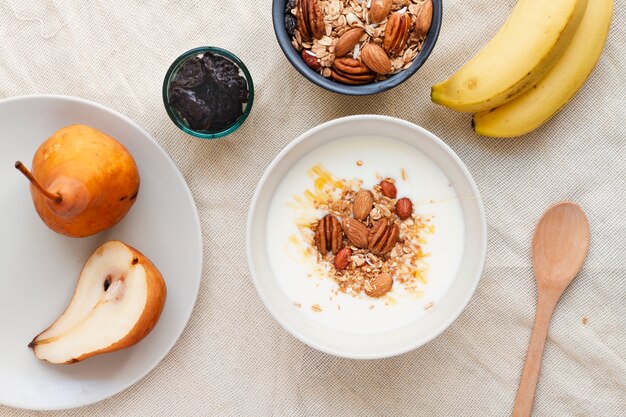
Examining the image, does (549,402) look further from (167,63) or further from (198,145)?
(167,63)

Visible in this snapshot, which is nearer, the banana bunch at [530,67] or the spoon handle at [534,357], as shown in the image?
the banana bunch at [530,67]

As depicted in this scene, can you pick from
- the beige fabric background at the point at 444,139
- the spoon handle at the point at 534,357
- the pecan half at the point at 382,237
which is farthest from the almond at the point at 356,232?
the spoon handle at the point at 534,357

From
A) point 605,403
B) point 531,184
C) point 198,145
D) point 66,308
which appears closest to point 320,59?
point 198,145

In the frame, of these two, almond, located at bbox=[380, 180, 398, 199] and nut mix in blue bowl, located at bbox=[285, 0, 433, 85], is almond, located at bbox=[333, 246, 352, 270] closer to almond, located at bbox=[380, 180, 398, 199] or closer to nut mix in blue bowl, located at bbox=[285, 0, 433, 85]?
almond, located at bbox=[380, 180, 398, 199]

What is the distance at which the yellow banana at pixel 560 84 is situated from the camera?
79 cm

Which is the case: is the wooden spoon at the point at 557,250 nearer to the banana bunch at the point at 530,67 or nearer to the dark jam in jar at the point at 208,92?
the banana bunch at the point at 530,67

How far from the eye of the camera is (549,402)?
891 millimetres

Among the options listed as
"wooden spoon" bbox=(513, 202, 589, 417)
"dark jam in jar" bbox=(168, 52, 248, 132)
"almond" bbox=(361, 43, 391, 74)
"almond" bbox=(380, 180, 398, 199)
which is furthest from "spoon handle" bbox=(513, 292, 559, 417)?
"dark jam in jar" bbox=(168, 52, 248, 132)

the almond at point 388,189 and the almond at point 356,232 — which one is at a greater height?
the almond at point 388,189

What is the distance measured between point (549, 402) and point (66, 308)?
655 mm

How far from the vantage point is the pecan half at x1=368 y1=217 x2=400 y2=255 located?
0.81m

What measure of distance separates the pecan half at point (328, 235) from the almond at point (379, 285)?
0.06m

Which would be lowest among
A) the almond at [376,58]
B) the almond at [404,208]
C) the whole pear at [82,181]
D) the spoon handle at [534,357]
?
the spoon handle at [534,357]

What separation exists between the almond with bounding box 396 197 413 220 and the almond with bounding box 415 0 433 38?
20 cm
